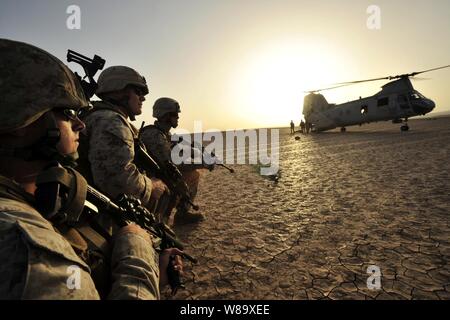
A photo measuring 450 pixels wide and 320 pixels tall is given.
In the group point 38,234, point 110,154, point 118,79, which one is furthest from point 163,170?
point 38,234

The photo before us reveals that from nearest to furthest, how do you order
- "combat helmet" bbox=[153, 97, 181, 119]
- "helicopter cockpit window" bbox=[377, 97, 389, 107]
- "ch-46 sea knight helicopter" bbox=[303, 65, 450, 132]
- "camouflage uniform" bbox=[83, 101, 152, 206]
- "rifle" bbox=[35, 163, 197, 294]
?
"rifle" bbox=[35, 163, 197, 294], "camouflage uniform" bbox=[83, 101, 152, 206], "combat helmet" bbox=[153, 97, 181, 119], "ch-46 sea knight helicopter" bbox=[303, 65, 450, 132], "helicopter cockpit window" bbox=[377, 97, 389, 107]

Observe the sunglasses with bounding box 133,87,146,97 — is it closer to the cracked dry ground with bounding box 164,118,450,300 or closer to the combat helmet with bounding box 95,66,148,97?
the combat helmet with bounding box 95,66,148,97

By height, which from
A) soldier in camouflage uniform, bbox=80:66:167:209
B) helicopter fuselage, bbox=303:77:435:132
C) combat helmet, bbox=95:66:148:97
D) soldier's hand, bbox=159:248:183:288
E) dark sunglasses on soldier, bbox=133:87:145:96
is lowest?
soldier's hand, bbox=159:248:183:288

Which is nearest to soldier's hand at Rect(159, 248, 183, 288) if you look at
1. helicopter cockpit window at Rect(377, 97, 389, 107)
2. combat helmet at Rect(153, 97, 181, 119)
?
combat helmet at Rect(153, 97, 181, 119)

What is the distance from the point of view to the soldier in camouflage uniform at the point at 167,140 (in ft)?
14.1

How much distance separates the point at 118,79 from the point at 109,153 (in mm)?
1154

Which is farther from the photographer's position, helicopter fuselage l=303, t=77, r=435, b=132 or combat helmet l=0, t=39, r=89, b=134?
helicopter fuselage l=303, t=77, r=435, b=132

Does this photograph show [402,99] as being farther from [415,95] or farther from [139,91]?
[139,91]

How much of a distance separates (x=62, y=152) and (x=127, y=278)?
28.8 inches

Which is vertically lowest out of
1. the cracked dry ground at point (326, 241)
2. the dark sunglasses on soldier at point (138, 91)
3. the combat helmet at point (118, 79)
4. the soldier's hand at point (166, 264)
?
the cracked dry ground at point (326, 241)

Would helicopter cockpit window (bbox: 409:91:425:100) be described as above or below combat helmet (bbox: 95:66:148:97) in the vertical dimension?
above

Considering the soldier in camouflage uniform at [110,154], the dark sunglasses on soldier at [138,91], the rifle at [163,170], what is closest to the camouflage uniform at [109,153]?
the soldier in camouflage uniform at [110,154]

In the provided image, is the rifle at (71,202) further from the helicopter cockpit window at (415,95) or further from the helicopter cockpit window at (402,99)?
the helicopter cockpit window at (415,95)

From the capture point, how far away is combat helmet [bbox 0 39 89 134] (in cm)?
123
